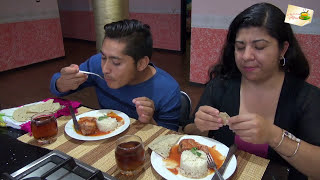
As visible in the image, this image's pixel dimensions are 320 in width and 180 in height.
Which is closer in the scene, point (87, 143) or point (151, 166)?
point (151, 166)

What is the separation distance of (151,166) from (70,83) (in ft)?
3.11

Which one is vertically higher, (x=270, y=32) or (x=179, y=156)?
(x=270, y=32)

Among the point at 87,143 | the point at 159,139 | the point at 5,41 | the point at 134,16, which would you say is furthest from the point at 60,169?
the point at 134,16

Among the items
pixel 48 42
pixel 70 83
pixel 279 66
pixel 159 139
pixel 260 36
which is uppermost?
pixel 260 36

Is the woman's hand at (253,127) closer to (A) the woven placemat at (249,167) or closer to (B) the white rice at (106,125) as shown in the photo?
(A) the woven placemat at (249,167)

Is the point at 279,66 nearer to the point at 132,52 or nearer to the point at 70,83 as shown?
the point at 132,52

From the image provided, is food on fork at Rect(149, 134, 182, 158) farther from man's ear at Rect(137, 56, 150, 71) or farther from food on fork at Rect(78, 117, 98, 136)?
man's ear at Rect(137, 56, 150, 71)

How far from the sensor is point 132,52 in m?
1.77

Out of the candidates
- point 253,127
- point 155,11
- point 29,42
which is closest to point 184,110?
point 253,127

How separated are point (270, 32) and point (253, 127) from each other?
1.76 ft

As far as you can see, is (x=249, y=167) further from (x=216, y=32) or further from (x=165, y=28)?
(x=165, y=28)

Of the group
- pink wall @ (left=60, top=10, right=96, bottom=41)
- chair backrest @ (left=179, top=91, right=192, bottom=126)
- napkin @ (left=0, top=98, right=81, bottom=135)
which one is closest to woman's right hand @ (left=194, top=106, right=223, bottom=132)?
chair backrest @ (left=179, top=91, right=192, bottom=126)

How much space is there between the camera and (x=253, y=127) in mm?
1129

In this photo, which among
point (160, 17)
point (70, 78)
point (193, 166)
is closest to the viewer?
point (193, 166)
